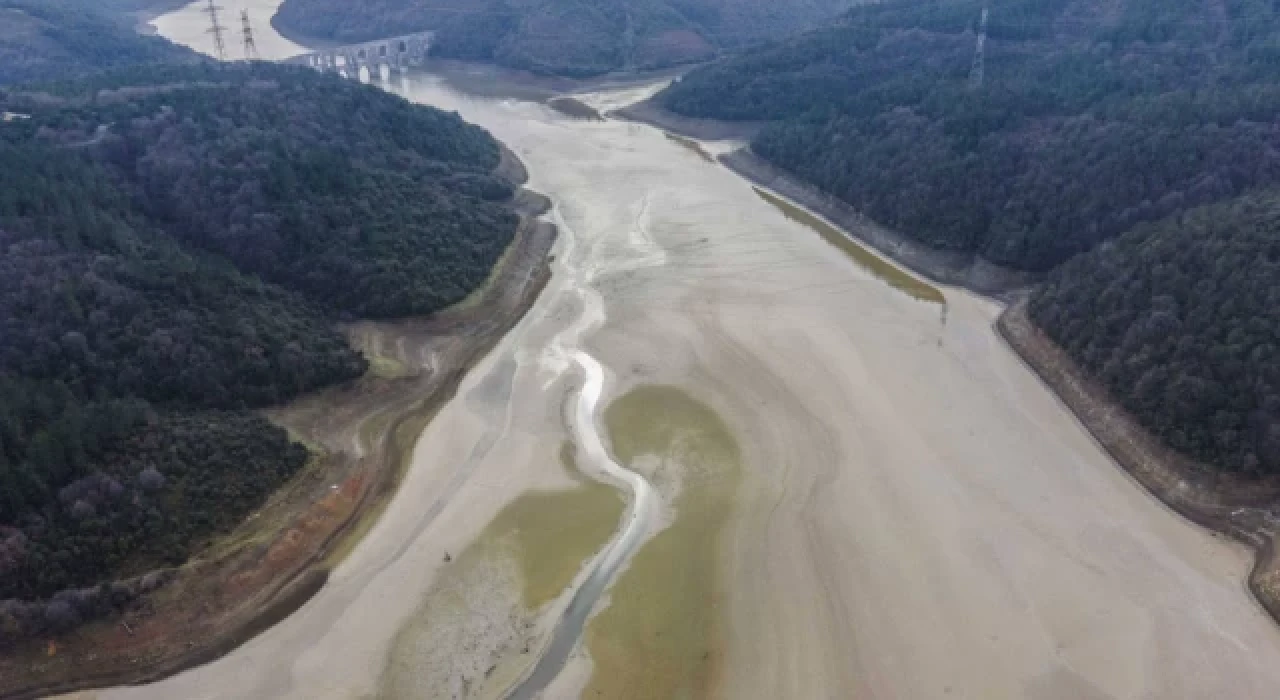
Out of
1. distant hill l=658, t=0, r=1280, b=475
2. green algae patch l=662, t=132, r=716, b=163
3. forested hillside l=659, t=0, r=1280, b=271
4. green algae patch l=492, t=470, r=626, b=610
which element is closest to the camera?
green algae patch l=492, t=470, r=626, b=610

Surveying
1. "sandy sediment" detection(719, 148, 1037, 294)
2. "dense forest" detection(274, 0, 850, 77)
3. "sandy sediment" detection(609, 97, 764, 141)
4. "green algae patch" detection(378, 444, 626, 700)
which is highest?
"dense forest" detection(274, 0, 850, 77)

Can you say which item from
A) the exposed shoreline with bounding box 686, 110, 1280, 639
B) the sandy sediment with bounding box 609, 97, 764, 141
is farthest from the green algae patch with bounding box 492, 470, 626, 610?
the sandy sediment with bounding box 609, 97, 764, 141

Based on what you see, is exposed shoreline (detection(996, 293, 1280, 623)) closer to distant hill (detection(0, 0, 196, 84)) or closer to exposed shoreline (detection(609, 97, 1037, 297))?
exposed shoreline (detection(609, 97, 1037, 297))

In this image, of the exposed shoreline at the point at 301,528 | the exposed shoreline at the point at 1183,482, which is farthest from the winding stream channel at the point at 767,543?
the exposed shoreline at the point at 301,528

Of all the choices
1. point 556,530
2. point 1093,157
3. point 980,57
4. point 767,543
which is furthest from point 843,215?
point 556,530

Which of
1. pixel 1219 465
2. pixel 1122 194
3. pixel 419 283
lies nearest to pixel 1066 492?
pixel 1219 465

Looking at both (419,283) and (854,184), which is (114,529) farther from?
(854,184)
